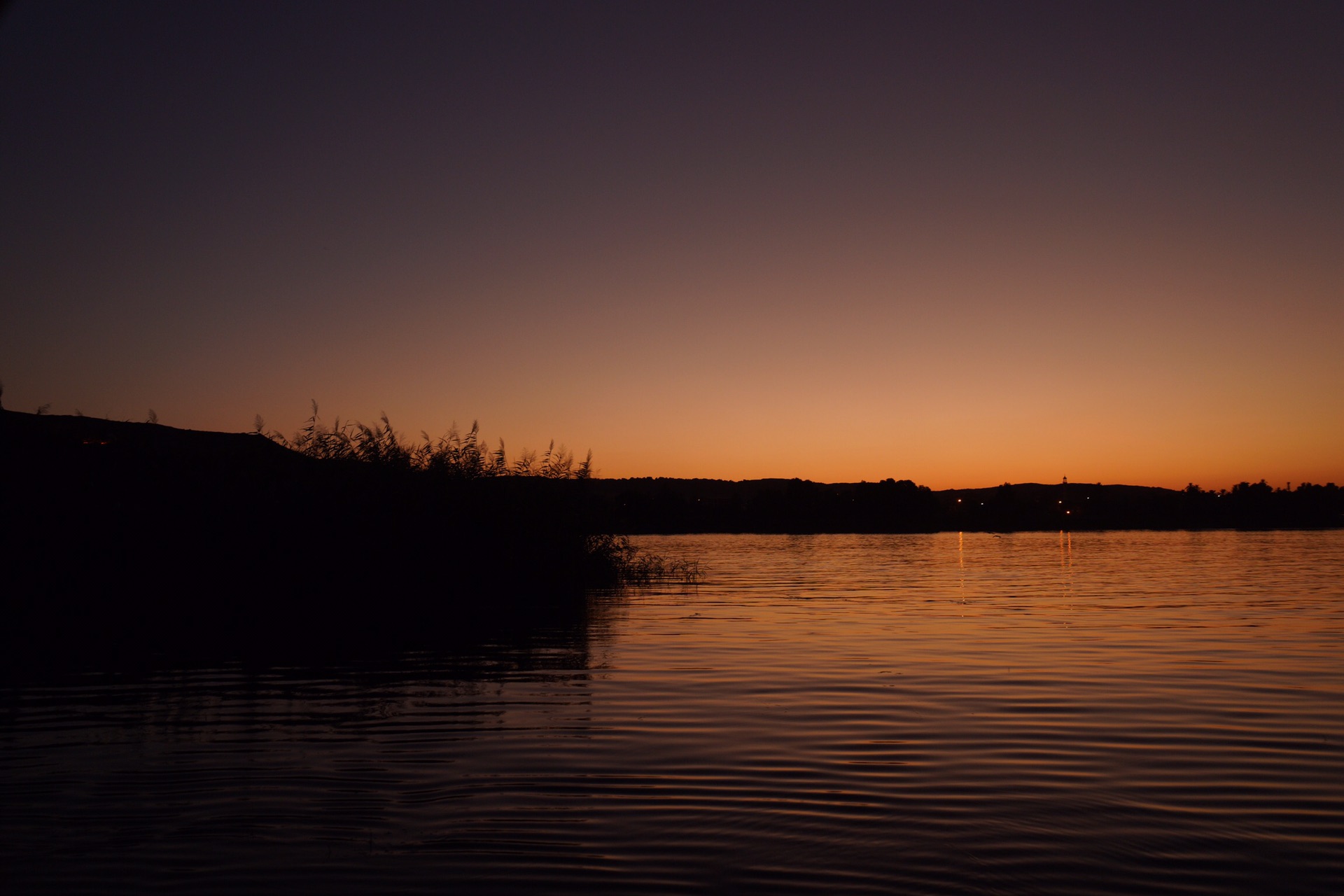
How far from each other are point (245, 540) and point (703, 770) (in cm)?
1900

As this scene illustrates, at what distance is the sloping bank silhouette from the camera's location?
872 inches

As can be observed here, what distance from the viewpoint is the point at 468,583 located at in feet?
93.6

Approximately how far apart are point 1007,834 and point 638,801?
9.55 feet

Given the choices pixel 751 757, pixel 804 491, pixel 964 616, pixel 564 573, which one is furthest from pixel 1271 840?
pixel 804 491

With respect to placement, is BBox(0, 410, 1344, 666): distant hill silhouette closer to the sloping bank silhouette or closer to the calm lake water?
the sloping bank silhouette

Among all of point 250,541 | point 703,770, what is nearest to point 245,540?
point 250,541

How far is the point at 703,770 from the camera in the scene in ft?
30.0

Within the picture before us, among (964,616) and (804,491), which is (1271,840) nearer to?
(964,616)

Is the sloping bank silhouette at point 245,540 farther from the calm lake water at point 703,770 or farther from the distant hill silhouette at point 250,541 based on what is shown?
the calm lake water at point 703,770

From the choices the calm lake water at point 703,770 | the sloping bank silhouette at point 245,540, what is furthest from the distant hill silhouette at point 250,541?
the calm lake water at point 703,770

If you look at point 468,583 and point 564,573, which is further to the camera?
point 564,573

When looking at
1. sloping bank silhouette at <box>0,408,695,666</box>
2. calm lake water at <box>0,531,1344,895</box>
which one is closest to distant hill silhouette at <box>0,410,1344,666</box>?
sloping bank silhouette at <box>0,408,695,666</box>

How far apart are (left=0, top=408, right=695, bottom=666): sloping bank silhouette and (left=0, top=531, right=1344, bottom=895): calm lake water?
297 inches

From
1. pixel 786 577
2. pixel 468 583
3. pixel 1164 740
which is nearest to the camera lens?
pixel 1164 740
